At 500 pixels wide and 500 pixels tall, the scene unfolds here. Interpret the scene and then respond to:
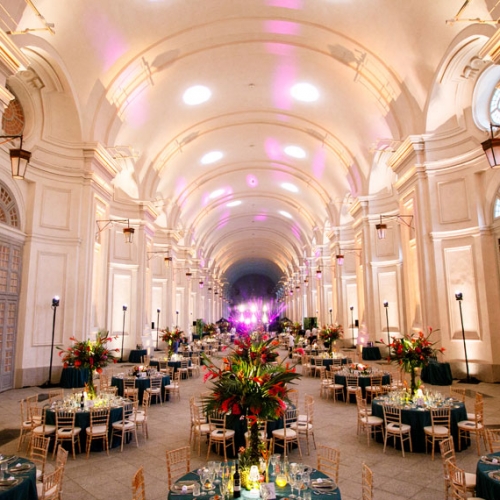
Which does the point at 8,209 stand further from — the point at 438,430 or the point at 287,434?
the point at 438,430

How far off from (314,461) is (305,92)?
47.1ft

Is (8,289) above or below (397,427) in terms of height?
above

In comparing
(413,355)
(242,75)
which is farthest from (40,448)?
(242,75)

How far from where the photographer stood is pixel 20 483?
4.41m

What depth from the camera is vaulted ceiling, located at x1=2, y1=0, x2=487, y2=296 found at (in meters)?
11.2

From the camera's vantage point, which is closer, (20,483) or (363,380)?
(20,483)

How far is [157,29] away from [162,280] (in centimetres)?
1553

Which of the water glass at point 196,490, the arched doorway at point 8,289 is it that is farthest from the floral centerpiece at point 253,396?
the arched doorway at point 8,289

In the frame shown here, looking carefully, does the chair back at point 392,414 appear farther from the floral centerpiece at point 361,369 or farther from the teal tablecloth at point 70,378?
the teal tablecloth at point 70,378

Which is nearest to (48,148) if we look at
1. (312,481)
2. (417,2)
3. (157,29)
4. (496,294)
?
(157,29)

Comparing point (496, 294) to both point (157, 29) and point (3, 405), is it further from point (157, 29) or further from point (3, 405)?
point (3, 405)

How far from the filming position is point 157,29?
1234 centimetres

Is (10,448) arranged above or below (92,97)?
below

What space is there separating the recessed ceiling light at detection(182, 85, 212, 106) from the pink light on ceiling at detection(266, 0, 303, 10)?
4932mm
